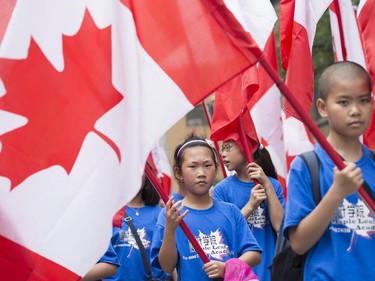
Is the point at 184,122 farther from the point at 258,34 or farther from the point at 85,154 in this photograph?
the point at 85,154

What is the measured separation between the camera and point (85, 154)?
4.87 meters

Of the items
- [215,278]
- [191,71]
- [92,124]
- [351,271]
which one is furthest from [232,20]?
[215,278]

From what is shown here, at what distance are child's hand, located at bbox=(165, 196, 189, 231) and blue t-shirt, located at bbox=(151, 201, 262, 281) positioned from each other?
12.6 inches

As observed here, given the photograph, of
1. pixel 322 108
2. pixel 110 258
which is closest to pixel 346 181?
pixel 322 108

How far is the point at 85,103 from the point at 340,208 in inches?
51.2

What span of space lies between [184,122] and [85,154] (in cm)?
3699

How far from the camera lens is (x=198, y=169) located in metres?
6.57

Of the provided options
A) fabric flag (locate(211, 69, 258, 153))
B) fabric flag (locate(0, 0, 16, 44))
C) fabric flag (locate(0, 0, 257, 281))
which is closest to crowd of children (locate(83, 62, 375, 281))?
fabric flag (locate(211, 69, 258, 153))

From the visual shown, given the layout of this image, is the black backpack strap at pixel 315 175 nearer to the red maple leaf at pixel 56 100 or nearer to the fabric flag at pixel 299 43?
the red maple leaf at pixel 56 100

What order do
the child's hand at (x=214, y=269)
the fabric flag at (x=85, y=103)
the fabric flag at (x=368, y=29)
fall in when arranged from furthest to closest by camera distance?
the fabric flag at (x=368, y=29), the child's hand at (x=214, y=269), the fabric flag at (x=85, y=103)

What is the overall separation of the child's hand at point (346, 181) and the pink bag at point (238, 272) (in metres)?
1.71

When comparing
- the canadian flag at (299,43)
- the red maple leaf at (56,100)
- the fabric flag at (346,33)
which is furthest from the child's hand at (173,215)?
the fabric flag at (346,33)

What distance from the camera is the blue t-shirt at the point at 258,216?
7.37 metres

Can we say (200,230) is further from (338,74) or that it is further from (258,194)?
(338,74)
